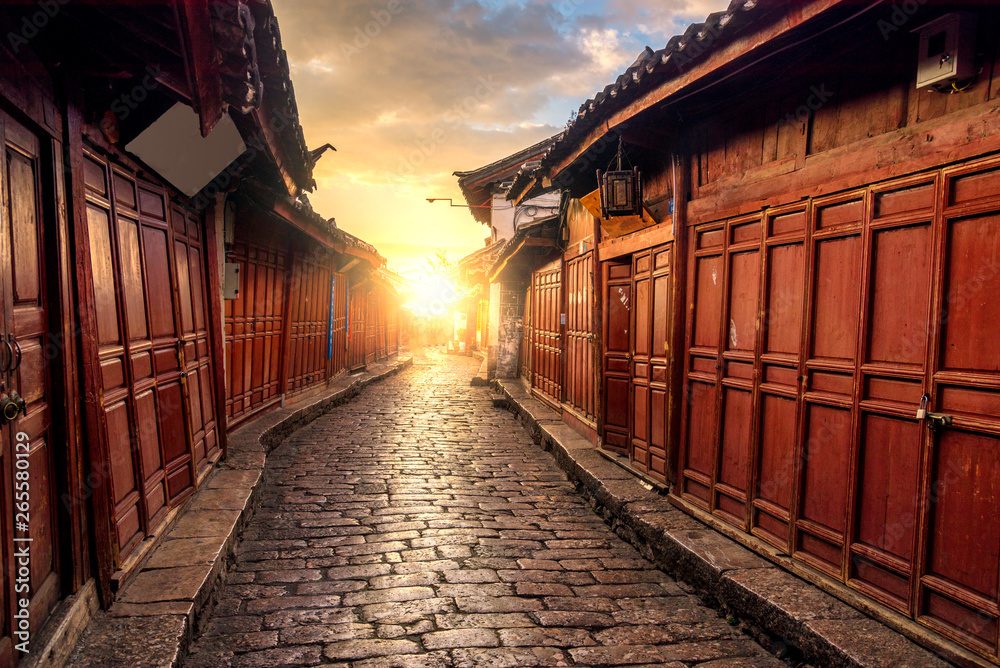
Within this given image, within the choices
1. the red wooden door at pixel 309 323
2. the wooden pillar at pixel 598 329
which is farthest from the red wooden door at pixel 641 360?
the red wooden door at pixel 309 323

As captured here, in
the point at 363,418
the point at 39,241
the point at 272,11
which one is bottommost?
the point at 363,418

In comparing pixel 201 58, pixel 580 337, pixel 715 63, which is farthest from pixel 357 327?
pixel 201 58

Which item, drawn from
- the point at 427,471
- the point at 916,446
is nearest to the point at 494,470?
the point at 427,471

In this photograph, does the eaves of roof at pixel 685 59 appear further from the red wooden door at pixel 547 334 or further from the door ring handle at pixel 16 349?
the red wooden door at pixel 547 334

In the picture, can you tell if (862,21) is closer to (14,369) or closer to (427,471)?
(14,369)

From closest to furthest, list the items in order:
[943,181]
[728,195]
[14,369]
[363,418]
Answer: [14,369]
[943,181]
[728,195]
[363,418]

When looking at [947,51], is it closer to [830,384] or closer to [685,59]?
[685,59]

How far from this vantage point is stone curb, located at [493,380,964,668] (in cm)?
325

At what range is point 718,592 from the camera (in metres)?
4.27

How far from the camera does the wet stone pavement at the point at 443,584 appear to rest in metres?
3.62

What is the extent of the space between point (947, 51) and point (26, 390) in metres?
5.13

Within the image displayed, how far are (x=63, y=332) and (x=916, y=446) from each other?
4.91 metres

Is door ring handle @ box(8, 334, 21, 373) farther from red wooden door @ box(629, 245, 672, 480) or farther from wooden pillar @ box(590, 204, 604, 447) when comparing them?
wooden pillar @ box(590, 204, 604, 447)

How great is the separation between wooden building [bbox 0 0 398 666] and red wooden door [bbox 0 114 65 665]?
1 cm
